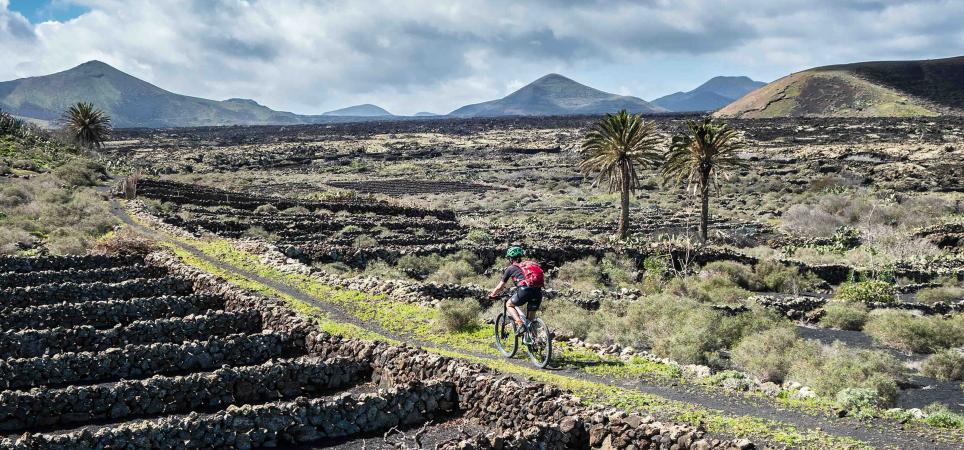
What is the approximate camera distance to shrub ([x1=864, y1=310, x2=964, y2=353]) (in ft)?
62.2

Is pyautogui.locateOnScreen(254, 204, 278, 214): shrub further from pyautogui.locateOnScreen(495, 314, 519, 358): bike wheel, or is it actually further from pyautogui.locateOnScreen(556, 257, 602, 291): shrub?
pyautogui.locateOnScreen(495, 314, 519, 358): bike wheel

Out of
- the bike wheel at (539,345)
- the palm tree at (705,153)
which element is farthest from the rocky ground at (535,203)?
the palm tree at (705,153)

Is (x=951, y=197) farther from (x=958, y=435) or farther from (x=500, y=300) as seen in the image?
(x=958, y=435)

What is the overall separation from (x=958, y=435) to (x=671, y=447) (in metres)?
3.81

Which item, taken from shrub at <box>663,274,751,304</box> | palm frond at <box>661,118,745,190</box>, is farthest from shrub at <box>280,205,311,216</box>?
shrub at <box>663,274,751,304</box>

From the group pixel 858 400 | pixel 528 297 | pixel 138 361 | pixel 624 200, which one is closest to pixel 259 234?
pixel 624 200

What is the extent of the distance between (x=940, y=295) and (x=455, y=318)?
21347 millimetres

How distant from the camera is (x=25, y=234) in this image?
30.3 meters

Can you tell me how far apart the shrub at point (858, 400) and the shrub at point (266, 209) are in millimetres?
42208

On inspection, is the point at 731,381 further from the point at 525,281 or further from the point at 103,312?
the point at 103,312

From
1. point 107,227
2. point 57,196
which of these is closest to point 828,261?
point 107,227

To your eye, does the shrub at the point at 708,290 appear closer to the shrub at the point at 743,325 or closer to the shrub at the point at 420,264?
A: the shrub at the point at 743,325

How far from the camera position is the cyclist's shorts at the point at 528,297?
12.8 meters

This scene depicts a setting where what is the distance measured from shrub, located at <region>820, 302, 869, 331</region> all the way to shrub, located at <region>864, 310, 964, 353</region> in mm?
1689
